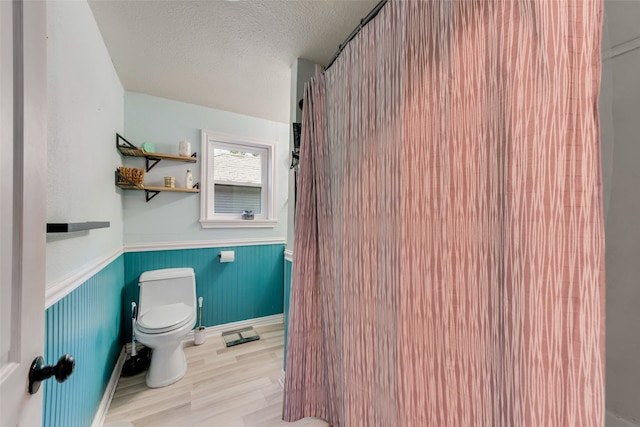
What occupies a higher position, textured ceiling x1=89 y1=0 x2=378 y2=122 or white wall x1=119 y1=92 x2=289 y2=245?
textured ceiling x1=89 y1=0 x2=378 y2=122

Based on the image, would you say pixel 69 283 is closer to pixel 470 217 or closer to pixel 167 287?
pixel 167 287

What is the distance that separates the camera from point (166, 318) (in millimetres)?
1800

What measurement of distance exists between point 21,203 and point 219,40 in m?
1.46

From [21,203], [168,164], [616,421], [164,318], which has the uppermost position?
[168,164]

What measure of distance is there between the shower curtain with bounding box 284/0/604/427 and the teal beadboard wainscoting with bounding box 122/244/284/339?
1628 mm

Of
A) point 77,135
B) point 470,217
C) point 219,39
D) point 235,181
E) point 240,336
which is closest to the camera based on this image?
point 470,217

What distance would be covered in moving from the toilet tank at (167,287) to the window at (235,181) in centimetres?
54

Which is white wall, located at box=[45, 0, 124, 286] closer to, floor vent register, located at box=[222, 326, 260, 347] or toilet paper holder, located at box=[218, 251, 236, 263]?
toilet paper holder, located at box=[218, 251, 236, 263]

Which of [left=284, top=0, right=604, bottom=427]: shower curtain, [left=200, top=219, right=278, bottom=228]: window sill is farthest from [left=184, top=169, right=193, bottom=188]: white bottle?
[left=284, top=0, right=604, bottom=427]: shower curtain

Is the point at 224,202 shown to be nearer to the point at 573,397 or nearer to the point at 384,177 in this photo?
the point at 384,177

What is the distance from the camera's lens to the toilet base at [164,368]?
173cm

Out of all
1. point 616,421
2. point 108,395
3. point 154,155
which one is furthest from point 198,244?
point 616,421

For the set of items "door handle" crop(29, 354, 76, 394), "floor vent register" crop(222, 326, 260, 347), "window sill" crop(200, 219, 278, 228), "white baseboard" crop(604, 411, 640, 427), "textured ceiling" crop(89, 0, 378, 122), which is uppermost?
"textured ceiling" crop(89, 0, 378, 122)

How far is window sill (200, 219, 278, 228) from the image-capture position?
2459mm
